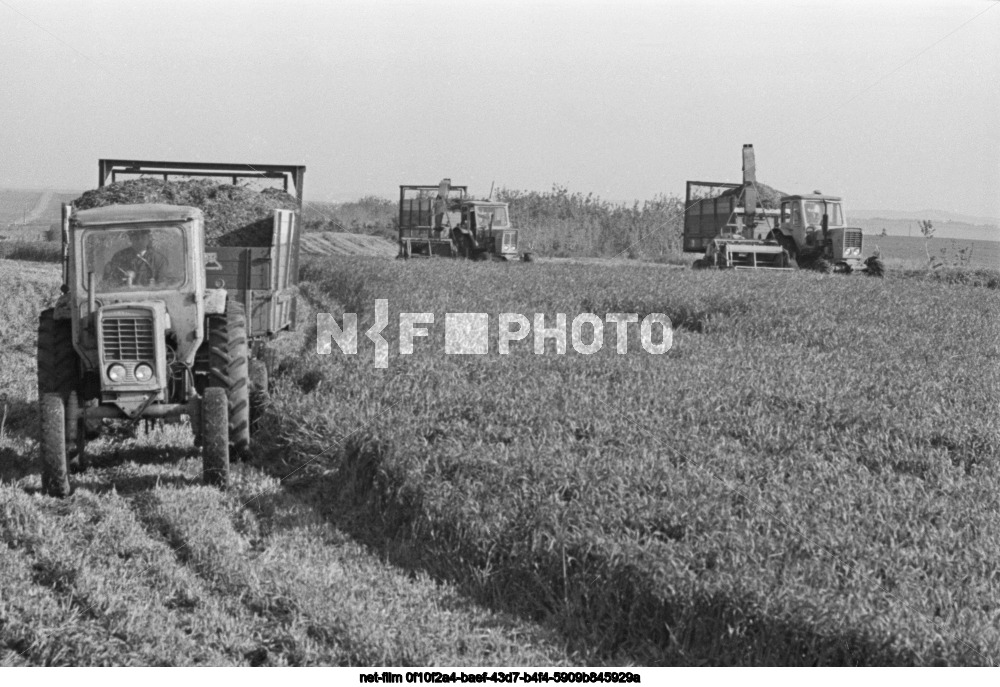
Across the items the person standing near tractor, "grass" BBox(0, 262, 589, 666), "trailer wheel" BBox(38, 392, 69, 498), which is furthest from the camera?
the person standing near tractor

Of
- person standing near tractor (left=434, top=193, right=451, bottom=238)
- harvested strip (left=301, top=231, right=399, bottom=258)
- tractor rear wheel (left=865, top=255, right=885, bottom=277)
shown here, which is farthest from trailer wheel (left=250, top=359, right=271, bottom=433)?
harvested strip (left=301, top=231, right=399, bottom=258)

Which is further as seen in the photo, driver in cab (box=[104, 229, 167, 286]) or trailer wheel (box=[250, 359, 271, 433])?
trailer wheel (box=[250, 359, 271, 433])

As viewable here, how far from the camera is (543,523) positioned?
5.61 m

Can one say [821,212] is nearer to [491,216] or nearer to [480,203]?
[491,216]

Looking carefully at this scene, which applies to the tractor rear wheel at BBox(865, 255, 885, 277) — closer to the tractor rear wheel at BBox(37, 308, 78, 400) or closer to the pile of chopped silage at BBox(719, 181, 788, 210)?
the pile of chopped silage at BBox(719, 181, 788, 210)

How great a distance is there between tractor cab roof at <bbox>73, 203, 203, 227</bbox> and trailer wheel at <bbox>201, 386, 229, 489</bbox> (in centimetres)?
125

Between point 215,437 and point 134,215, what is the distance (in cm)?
166

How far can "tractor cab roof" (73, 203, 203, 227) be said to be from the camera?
7402 millimetres

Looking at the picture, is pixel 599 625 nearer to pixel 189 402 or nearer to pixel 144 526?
pixel 144 526

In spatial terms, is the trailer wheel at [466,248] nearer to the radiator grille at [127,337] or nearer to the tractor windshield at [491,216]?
the tractor windshield at [491,216]

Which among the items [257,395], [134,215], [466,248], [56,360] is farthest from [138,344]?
[466,248]

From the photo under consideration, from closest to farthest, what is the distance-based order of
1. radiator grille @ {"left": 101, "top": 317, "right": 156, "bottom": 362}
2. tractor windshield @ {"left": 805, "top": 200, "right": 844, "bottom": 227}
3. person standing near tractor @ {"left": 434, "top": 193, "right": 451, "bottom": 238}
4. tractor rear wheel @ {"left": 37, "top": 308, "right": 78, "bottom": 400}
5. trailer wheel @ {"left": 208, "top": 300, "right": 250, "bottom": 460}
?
1. radiator grille @ {"left": 101, "top": 317, "right": 156, "bottom": 362}
2. tractor rear wheel @ {"left": 37, "top": 308, "right": 78, "bottom": 400}
3. trailer wheel @ {"left": 208, "top": 300, "right": 250, "bottom": 460}
4. tractor windshield @ {"left": 805, "top": 200, "right": 844, "bottom": 227}
5. person standing near tractor @ {"left": 434, "top": 193, "right": 451, "bottom": 238}

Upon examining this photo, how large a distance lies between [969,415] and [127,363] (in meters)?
5.67

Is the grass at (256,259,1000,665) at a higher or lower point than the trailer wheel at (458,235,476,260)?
lower
